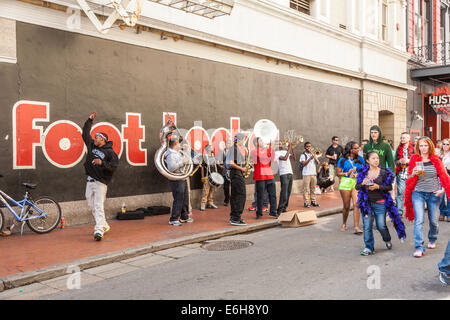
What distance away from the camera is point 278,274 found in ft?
18.3

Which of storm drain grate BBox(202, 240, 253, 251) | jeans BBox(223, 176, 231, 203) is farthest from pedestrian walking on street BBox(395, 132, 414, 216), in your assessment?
jeans BBox(223, 176, 231, 203)

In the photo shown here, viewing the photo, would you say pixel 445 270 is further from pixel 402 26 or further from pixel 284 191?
pixel 402 26

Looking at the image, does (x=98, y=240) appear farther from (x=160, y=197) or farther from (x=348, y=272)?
(x=348, y=272)

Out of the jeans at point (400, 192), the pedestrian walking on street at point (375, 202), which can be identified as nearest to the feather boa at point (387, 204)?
the pedestrian walking on street at point (375, 202)

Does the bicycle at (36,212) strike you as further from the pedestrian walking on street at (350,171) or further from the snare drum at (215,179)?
the pedestrian walking on street at (350,171)

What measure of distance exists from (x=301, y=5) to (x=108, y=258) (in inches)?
517

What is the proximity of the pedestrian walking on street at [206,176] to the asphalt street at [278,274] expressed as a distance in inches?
155

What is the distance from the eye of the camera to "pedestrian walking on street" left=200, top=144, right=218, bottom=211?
11.7m

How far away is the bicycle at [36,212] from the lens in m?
8.19

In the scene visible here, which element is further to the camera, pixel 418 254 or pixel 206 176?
pixel 206 176

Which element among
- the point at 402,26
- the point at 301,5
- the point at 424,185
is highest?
the point at 402,26

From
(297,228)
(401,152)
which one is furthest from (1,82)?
(401,152)

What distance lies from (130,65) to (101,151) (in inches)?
131

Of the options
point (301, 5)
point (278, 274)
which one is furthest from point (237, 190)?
point (301, 5)
